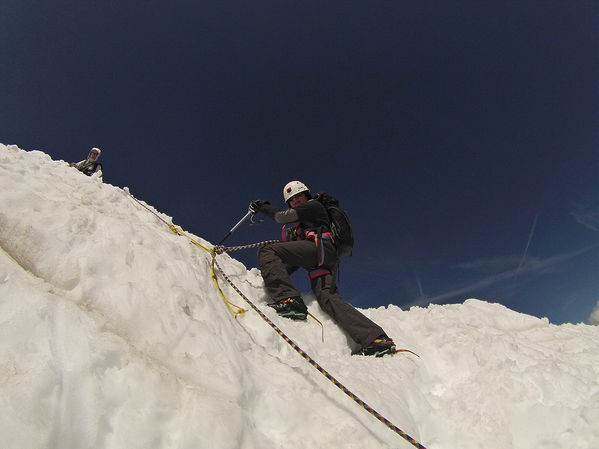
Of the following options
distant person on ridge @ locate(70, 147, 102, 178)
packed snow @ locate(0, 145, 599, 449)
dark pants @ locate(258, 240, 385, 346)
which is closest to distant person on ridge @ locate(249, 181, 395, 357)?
dark pants @ locate(258, 240, 385, 346)

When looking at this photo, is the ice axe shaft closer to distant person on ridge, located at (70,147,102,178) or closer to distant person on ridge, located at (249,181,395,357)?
distant person on ridge, located at (249,181,395,357)

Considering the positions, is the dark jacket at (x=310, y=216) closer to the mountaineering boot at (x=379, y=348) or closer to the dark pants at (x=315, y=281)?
the dark pants at (x=315, y=281)

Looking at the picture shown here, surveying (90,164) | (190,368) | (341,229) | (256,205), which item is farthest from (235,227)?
(90,164)

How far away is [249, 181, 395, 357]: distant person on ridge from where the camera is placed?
4.53m

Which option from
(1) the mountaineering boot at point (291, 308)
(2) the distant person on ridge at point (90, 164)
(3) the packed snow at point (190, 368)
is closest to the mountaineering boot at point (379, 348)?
(3) the packed snow at point (190, 368)

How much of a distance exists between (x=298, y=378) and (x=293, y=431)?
50 cm

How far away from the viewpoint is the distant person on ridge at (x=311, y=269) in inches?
178

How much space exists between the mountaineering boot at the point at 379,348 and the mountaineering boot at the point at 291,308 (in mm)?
1071

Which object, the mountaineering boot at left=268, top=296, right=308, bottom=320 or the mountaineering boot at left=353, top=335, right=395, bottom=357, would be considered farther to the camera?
the mountaineering boot at left=268, top=296, right=308, bottom=320

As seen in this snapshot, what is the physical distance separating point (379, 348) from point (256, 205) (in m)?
3.98

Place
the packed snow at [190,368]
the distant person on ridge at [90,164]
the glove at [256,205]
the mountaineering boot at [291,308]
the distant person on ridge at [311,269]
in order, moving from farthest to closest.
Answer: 1. the distant person on ridge at [90,164]
2. the glove at [256,205]
3. the mountaineering boot at [291,308]
4. the distant person on ridge at [311,269]
5. the packed snow at [190,368]

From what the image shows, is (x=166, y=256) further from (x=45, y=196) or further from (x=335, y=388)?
(x=335, y=388)

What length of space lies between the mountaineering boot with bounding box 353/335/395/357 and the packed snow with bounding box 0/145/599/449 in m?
0.19

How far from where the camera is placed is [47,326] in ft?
6.81
